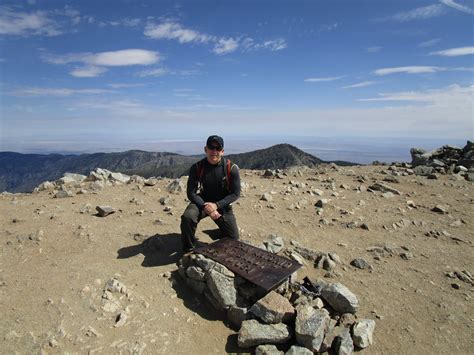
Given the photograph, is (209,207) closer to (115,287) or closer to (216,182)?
(216,182)

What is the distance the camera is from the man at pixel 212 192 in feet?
22.4

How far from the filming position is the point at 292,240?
840 centimetres

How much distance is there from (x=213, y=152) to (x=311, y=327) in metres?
4.07

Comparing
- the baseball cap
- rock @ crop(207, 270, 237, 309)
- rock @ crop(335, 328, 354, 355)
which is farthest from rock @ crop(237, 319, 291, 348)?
the baseball cap

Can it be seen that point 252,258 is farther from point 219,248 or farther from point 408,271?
point 408,271

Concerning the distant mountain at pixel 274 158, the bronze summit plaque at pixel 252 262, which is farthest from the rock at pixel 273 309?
the distant mountain at pixel 274 158

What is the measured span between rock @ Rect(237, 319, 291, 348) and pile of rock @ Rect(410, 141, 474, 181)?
14.9 metres

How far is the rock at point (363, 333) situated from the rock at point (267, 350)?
1351 millimetres

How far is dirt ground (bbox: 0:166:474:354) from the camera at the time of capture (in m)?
5.03

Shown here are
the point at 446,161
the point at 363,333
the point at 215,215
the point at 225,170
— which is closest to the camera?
the point at 363,333

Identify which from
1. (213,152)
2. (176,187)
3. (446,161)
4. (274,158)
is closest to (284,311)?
(213,152)

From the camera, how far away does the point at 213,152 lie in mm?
6875

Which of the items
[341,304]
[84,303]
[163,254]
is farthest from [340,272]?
[84,303]

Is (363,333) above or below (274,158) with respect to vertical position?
above
